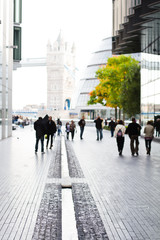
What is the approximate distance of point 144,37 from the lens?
2441cm

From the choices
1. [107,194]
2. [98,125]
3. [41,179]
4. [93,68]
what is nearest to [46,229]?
[107,194]

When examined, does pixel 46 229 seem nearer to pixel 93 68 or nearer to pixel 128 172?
pixel 128 172

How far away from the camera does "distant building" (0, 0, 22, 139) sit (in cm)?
2914

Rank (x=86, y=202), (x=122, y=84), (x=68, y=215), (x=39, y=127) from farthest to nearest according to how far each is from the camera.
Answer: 1. (x=122, y=84)
2. (x=39, y=127)
3. (x=86, y=202)
4. (x=68, y=215)

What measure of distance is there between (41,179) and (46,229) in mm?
4783

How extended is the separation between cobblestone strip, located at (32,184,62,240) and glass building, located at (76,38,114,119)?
82.6 m

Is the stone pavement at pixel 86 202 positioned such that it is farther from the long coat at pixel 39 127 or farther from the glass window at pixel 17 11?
the glass window at pixel 17 11

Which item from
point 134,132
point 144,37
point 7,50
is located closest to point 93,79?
point 7,50

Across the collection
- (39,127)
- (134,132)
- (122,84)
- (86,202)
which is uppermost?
(122,84)

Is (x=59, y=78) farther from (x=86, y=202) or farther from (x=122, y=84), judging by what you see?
(x=86, y=202)

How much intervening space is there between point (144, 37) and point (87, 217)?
64.0 feet

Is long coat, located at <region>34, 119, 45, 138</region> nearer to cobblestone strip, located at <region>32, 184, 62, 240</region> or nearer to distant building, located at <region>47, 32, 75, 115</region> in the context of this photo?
cobblestone strip, located at <region>32, 184, 62, 240</region>

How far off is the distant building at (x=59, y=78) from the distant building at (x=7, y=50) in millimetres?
145694

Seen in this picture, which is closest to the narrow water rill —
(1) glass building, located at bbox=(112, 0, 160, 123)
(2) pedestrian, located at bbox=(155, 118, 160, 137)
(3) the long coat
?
(3) the long coat
